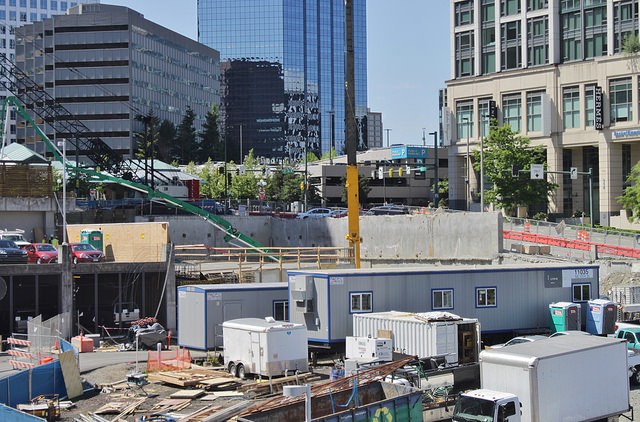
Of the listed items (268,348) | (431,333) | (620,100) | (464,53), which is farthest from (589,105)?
(268,348)

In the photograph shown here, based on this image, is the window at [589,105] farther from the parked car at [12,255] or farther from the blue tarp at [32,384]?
the blue tarp at [32,384]

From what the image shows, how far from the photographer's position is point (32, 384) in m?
31.3

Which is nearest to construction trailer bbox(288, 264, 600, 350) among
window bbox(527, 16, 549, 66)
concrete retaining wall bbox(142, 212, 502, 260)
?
concrete retaining wall bbox(142, 212, 502, 260)

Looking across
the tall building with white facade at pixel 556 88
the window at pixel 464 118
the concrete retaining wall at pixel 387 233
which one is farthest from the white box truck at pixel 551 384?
the window at pixel 464 118

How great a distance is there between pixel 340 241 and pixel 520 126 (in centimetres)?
2151

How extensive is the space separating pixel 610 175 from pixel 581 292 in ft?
139

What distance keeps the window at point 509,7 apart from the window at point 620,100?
42.2 feet

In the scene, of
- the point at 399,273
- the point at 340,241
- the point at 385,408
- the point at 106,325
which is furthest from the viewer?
the point at 340,241

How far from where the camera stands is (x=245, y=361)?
105 feet

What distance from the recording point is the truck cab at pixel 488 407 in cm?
2309

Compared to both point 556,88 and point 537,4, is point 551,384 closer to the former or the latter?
point 556,88

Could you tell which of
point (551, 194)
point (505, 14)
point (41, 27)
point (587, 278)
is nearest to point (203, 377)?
point (587, 278)

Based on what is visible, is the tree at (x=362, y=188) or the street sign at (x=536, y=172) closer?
the street sign at (x=536, y=172)

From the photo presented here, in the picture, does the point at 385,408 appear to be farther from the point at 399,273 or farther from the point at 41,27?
the point at 41,27
